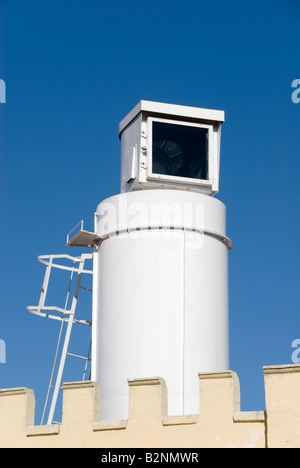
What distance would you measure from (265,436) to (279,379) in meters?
1.12

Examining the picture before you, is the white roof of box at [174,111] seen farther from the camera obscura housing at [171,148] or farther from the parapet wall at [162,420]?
the parapet wall at [162,420]

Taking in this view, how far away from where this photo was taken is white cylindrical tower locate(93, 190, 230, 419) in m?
25.1

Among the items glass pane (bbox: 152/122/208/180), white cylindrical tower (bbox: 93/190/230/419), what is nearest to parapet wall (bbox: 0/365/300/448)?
white cylindrical tower (bbox: 93/190/230/419)

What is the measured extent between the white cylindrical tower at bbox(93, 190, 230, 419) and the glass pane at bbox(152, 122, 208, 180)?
1.14 metres

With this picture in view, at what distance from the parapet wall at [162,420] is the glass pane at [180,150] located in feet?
21.2

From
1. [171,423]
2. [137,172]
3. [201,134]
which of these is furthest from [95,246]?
[171,423]

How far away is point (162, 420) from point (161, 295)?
12.3 ft

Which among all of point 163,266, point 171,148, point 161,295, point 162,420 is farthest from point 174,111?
point 162,420

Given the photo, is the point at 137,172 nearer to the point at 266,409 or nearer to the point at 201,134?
the point at 201,134

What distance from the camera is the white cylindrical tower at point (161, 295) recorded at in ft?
82.2

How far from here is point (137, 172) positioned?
27.2 meters

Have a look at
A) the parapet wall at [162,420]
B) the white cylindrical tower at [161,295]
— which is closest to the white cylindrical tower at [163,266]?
the white cylindrical tower at [161,295]

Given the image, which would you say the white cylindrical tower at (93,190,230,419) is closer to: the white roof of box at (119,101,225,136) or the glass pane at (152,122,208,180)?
the glass pane at (152,122,208,180)

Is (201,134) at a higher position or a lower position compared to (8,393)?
higher
